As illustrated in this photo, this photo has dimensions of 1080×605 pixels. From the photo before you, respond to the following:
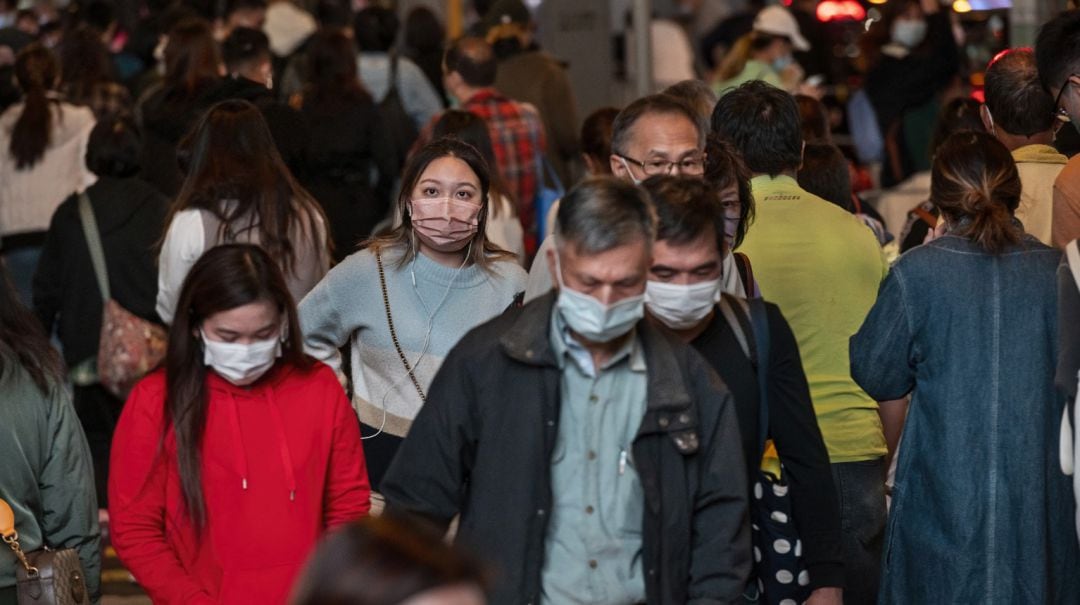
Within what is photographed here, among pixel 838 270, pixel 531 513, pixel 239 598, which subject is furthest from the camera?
pixel 838 270

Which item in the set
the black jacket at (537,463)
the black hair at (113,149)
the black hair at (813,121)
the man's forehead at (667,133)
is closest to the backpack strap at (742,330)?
the black jacket at (537,463)

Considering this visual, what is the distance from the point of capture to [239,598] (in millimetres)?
4578

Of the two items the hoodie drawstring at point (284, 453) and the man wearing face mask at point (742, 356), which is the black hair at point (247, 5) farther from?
the man wearing face mask at point (742, 356)

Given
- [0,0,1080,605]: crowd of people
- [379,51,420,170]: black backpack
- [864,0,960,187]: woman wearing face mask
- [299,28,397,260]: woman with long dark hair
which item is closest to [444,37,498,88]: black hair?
[299,28,397,260]: woman with long dark hair

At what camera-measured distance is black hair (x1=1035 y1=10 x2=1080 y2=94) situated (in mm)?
5332

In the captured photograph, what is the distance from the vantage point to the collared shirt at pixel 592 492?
395cm

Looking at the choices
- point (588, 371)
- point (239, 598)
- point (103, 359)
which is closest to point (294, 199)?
point (103, 359)

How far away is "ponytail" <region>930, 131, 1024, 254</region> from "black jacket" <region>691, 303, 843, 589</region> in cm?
69

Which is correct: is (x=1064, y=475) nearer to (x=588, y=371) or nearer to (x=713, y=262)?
(x=713, y=262)

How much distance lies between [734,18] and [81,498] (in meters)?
11.5

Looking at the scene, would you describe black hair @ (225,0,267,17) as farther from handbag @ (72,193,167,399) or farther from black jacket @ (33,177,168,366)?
handbag @ (72,193,167,399)

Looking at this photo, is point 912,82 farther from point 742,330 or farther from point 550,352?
point 550,352

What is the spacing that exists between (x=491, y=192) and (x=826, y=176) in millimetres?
1857

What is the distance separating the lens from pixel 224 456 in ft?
15.3
